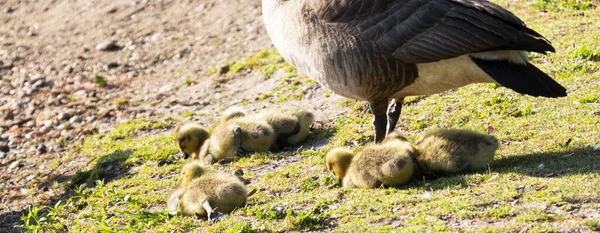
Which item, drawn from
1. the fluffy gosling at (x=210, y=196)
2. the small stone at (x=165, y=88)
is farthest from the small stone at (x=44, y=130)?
the fluffy gosling at (x=210, y=196)

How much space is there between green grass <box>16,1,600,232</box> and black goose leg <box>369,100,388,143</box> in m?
0.55

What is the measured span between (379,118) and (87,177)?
3.04 m

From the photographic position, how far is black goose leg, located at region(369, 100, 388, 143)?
678cm

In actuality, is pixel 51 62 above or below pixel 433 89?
below

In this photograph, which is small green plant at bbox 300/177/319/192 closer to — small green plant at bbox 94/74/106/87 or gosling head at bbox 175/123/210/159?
gosling head at bbox 175/123/210/159

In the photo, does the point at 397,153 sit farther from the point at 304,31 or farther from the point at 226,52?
the point at 226,52

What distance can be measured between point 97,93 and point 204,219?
589 cm

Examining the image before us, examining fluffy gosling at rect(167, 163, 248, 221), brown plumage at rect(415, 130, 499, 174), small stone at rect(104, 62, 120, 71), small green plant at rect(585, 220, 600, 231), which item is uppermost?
small green plant at rect(585, 220, 600, 231)

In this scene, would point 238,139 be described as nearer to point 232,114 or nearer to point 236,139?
point 236,139

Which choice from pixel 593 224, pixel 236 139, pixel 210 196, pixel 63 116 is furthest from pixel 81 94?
pixel 593 224

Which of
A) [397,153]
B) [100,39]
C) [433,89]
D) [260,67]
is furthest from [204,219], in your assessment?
[100,39]

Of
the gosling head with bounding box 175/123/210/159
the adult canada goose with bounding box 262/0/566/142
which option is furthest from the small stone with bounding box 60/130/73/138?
the adult canada goose with bounding box 262/0/566/142

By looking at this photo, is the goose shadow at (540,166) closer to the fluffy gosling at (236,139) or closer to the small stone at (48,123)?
the fluffy gosling at (236,139)

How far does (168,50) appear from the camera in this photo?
12.8 metres
